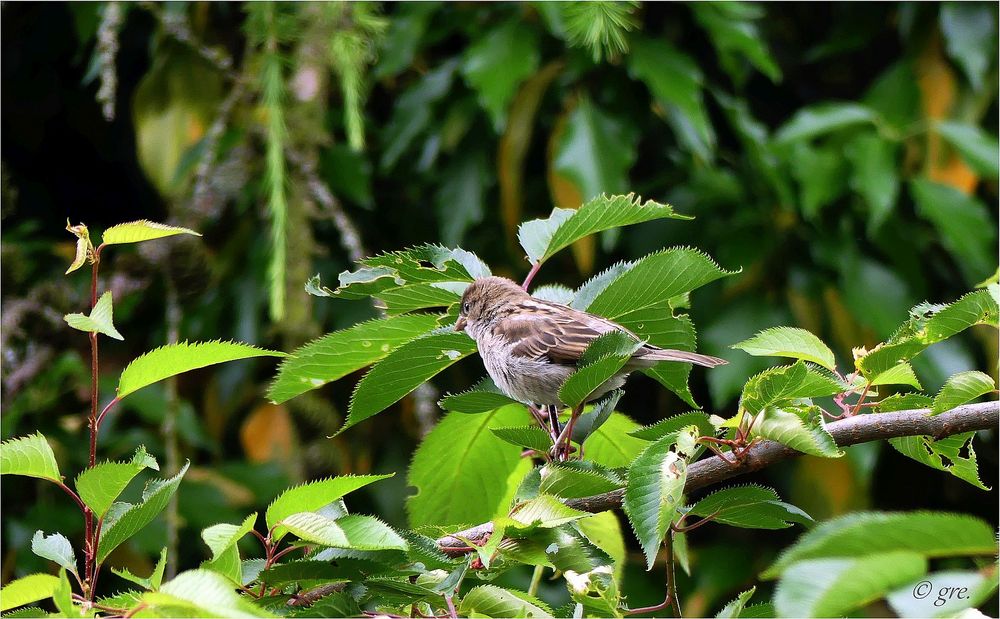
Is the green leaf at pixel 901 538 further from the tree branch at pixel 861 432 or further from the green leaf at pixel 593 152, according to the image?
the green leaf at pixel 593 152

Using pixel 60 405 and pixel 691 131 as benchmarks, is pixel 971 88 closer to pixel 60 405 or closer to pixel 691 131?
pixel 691 131

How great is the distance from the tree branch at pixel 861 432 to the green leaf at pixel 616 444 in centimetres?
36

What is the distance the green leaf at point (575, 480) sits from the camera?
114 cm

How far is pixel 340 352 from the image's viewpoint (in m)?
1.39

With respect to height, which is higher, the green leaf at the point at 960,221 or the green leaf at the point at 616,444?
the green leaf at the point at 960,221

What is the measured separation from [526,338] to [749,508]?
0.86m

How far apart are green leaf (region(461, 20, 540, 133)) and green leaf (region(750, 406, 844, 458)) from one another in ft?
5.81

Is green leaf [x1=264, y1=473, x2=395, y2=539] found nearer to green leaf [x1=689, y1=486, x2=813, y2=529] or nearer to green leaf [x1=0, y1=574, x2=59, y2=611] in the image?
green leaf [x1=0, y1=574, x2=59, y2=611]

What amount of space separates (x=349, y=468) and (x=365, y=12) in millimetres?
1526

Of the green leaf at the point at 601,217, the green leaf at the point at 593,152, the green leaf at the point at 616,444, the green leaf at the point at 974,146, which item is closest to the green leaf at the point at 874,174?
the green leaf at the point at 974,146

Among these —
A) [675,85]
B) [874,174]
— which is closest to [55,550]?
[675,85]

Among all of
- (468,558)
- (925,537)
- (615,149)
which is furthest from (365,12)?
(925,537)

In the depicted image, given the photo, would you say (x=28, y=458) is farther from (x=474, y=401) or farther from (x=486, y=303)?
(x=486, y=303)

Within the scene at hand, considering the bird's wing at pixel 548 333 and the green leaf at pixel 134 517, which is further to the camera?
the bird's wing at pixel 548 333
